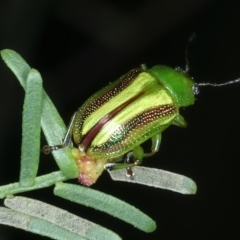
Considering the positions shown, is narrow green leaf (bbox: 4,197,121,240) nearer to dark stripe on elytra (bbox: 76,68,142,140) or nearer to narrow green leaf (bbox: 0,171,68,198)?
narrow green leaf (bbox: 0,171,68,198)

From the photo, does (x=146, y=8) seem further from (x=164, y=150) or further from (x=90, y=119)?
(x=90, y=119)

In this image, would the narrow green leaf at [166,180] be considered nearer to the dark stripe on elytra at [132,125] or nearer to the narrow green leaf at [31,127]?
the dark stripe on elytra at [132,125]

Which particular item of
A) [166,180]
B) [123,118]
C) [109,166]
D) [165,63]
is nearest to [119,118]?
[123,118]

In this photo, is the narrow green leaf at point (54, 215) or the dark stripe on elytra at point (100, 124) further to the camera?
the dark stripe on elytra at point (100, 124)

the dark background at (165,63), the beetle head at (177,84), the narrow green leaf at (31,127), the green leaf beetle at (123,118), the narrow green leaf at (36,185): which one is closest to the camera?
the narrow green leaf at (31,127)

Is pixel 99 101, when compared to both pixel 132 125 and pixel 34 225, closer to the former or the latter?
pixel 132 125

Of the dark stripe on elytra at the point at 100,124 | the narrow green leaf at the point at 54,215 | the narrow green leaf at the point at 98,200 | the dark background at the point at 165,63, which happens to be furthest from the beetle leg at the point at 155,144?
the dark background at the point at 165,63
